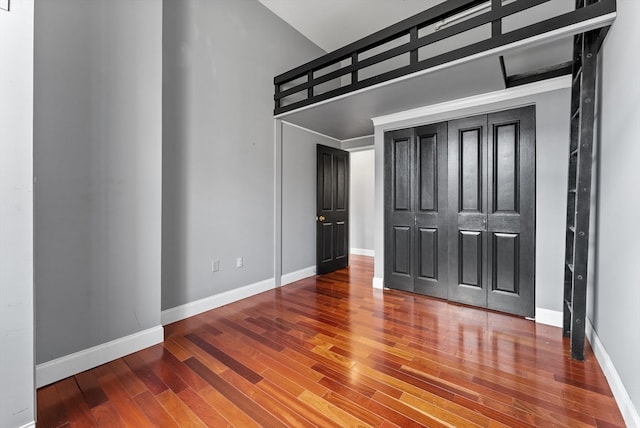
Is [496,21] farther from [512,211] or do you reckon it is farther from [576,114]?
[512,211]

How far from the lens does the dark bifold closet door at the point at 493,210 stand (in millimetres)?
2865

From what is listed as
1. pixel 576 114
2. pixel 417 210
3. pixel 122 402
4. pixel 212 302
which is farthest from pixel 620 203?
pixel 212 302

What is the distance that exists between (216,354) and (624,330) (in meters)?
2.69

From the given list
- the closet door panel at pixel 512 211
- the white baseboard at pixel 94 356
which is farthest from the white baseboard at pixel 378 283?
the white baseboard at pixel 94 356

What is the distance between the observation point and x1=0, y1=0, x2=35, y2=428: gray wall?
1319 mm

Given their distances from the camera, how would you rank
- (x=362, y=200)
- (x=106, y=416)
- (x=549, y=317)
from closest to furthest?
(x=106, y=416), (x=549, y=317), (x=362, y=200)

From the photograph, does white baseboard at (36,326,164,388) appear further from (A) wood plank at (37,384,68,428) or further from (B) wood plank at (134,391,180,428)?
(B) wood plank at (134,391,180,428)

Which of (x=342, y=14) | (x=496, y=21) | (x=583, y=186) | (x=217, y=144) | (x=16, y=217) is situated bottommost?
(x=16, y=217)

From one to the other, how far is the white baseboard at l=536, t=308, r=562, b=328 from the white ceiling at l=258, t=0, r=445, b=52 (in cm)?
382

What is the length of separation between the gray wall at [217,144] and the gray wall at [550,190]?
311 centimetres

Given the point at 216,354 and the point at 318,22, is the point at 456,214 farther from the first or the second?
the point at 318,22

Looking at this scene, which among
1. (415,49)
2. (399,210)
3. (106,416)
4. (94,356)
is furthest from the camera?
(399,210)

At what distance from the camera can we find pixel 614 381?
66.7 inches

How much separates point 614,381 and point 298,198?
3.65 metres
